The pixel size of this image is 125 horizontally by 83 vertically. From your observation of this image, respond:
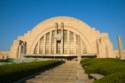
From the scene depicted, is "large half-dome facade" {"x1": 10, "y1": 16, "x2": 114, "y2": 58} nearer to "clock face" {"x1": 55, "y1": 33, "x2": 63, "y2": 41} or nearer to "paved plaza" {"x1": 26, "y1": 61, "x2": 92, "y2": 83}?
"clock face" {"x1": 55, "y1": 33, "x2": 63, "y2": 41}

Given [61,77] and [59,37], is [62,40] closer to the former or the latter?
[59,37]

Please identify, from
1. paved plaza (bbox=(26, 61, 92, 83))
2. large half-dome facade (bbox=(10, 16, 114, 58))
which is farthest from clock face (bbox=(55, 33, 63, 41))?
paved plaza (bbox=(26, 61, 92, 83))

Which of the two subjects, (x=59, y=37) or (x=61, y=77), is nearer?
(x=61, y=77)

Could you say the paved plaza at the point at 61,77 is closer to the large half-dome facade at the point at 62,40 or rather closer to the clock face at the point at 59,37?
the large half-dome facade at the point at 62,40

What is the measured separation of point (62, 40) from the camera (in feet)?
203

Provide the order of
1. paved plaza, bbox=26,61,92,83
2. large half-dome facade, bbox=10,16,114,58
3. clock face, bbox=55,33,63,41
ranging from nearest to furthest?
paved plaza, bbox=26,61,92,83
large half-dome facade, bbox=10,16,114,58
clock face, bbox=55,33,63,41

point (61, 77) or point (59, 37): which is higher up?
point (59, 37)

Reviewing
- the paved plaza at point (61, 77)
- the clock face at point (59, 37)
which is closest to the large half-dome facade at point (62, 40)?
the clock face at point (59, 37)

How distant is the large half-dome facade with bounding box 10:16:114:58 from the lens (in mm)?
61287

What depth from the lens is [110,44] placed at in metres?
60.2

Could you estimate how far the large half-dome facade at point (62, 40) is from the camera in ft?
201

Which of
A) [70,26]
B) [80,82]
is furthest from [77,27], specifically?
[80,82]

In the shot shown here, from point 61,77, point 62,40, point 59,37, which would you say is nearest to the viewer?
point 61,77

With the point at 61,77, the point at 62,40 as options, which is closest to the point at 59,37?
the point at 62,40
